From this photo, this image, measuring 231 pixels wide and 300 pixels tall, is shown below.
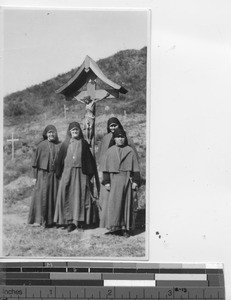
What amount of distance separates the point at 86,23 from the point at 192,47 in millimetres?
266

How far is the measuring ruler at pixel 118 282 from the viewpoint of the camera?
4.53ft

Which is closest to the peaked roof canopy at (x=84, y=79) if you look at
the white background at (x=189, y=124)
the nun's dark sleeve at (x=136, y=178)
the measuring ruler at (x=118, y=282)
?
the white background at (x=189, y=124)

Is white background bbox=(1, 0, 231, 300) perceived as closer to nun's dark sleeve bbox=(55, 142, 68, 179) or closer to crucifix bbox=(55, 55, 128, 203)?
crucifix bbox=(55, 55, 128, 203)

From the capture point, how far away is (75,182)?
1390 millimetres

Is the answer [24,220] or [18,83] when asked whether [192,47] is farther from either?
[24,220]

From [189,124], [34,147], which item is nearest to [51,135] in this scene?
[34,147]

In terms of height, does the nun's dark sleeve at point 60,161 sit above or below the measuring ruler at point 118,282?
above

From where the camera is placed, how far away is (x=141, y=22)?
1.38m

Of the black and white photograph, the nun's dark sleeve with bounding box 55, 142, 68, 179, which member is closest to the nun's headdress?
the black and white photograph

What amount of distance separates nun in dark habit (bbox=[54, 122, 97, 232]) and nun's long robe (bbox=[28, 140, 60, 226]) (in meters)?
0.01

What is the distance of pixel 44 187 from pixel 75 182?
3.1 inches

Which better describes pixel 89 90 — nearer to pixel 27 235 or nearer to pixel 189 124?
pixel 189 124

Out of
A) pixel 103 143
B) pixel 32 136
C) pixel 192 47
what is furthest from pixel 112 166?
pixel 192 47

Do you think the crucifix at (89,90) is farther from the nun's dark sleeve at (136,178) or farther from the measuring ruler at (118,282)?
the measuring ruler at (118,282)
